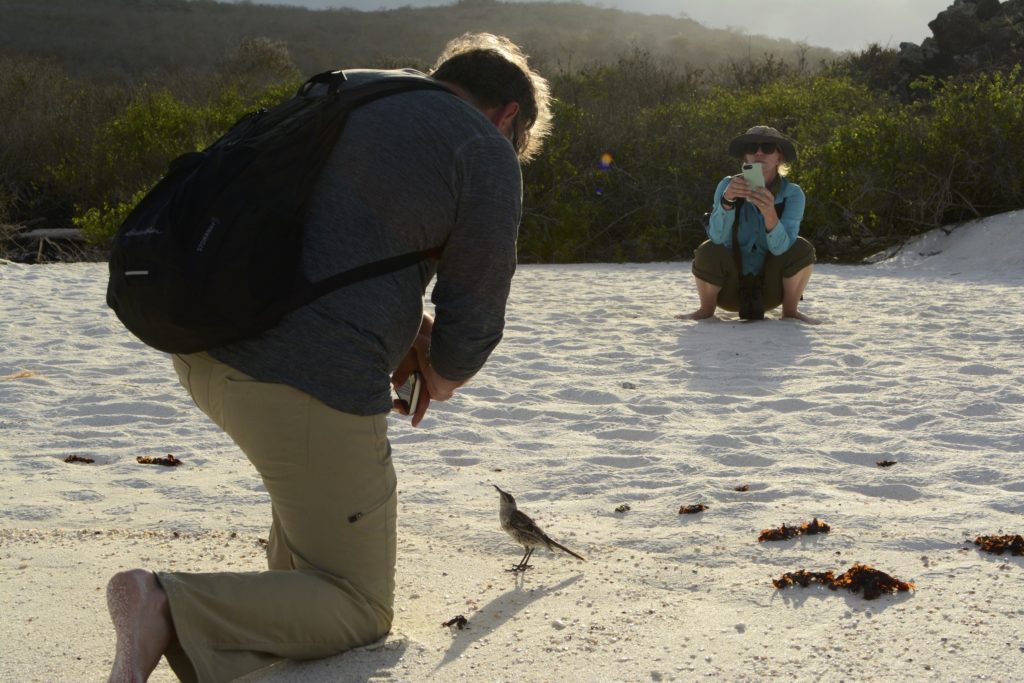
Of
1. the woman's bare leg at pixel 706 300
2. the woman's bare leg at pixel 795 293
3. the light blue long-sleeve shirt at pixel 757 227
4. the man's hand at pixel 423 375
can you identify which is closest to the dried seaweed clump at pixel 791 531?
the man's hand at pixel 423 375

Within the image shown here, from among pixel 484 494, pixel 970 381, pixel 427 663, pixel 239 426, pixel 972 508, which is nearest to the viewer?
pixel 239 426

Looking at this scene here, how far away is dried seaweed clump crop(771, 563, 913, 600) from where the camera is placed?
3.09 metres

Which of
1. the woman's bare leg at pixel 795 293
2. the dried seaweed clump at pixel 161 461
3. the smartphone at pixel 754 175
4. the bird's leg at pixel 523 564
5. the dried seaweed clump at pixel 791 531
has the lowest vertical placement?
the dried seaweed clump at pixel 161 461

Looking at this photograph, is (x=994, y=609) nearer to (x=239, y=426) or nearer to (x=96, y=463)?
(x=239, y=426)

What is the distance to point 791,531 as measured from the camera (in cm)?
363

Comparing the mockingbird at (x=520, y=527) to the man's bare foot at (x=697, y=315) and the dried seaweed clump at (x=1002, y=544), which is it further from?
the man's bare foot at (x=697, y=315)

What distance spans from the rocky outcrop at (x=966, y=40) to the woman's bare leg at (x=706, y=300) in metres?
14.6

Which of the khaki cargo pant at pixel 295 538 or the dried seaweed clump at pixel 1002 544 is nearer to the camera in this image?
the khaki cargo pant at pixel 295 538

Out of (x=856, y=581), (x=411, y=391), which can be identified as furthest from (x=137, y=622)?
(x=856, y=581)

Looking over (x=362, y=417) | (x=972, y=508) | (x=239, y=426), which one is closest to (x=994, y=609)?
(x=972, y=508)

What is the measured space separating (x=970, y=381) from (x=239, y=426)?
14.9 feet

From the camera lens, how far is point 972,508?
12.7 feet

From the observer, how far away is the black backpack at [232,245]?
2354 mm

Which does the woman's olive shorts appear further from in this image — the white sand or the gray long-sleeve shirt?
the gray long-sleeve shirt
